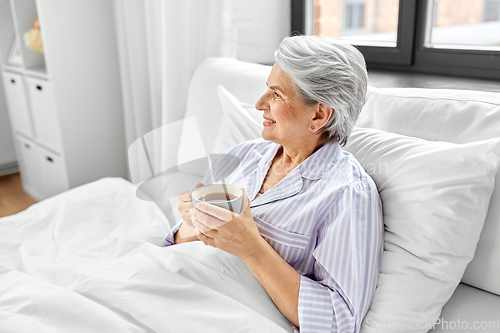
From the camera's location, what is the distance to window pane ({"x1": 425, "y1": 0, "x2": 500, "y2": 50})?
170 cm

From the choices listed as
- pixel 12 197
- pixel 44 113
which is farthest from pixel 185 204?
pixel 12 197

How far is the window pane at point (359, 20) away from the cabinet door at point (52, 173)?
5.20 ft

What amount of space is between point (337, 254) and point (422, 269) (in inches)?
7.2

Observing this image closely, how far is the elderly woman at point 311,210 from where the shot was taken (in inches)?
35.5

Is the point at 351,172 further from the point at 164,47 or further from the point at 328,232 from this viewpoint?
the point at 164,47

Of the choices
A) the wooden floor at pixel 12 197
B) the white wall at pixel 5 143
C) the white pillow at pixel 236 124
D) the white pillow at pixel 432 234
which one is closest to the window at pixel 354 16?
the white pillow at pixel 236 124

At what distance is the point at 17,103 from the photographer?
8.95ft

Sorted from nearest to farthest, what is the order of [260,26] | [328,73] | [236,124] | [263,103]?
[328,73]
[263,103]
[236,124]
[260,26]

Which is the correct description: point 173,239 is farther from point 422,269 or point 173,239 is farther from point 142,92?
point 142,92

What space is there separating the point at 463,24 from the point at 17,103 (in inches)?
97.0

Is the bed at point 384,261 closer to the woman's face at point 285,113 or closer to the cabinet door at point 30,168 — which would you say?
the woman's face at point 285,113

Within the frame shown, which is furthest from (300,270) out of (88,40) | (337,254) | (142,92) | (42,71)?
(42,71)

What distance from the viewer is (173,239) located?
125 centimetres

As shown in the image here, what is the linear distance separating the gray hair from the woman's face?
2cm
